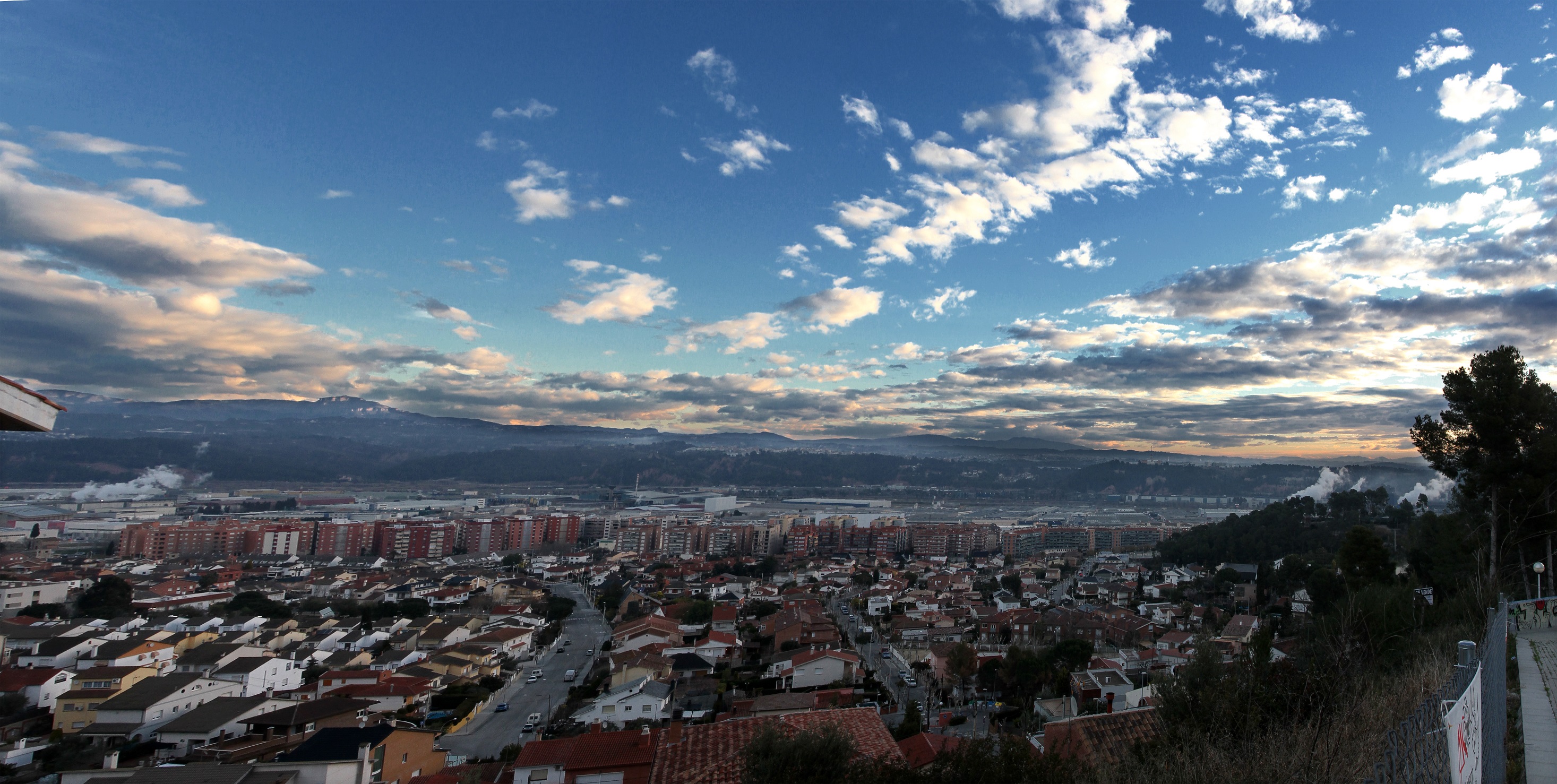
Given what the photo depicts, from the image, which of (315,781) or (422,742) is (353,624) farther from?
(315,781)

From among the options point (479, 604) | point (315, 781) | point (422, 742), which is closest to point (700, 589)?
point (479, 604)

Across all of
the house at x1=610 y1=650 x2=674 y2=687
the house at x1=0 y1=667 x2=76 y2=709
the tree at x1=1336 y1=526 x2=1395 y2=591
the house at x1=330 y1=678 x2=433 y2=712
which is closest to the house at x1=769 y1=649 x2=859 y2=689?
the house at x1=610 y1=650 x2=674 y2=687

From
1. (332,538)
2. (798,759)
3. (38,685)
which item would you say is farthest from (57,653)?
(332,538)

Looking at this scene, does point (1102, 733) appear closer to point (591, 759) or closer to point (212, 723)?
point (591, 759)

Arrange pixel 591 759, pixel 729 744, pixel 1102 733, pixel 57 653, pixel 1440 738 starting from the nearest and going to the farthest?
pixel 1440 738 → pixel 729 744 → pixel 1102 733 → pixel 591 759 → pixel 57 653

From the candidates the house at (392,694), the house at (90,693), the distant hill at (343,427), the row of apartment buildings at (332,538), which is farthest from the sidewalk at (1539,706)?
the distant hill at (343,427)

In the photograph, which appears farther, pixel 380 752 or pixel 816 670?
pixel 816 670
